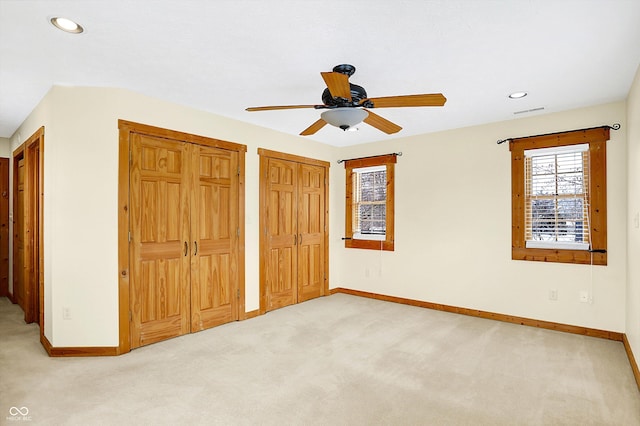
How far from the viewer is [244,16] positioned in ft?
7.03

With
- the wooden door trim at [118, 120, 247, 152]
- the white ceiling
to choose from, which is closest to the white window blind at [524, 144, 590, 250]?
the white ceiling

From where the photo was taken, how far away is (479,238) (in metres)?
4.58

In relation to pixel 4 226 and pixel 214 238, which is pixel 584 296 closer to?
pixel 214 238

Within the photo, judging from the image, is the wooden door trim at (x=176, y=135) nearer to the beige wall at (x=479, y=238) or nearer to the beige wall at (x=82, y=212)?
the beige wall at (x=82, y=212)

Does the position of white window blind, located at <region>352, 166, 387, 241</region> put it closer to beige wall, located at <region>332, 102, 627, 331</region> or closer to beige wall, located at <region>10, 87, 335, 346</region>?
beige wall, located at <region>332, 102, 627, 331</region>

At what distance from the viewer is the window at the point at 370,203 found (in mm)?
5426

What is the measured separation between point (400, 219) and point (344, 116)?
9.37ft

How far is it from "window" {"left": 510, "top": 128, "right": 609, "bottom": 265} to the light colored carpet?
96 centimetres

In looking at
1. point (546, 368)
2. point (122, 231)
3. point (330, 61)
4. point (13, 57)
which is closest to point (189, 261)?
point (122, 231)

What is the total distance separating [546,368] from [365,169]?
11.8ft

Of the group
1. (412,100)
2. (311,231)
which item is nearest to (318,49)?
(412,100)

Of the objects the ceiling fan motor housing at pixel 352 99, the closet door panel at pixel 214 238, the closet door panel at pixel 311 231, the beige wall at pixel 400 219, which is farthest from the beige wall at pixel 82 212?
the closet door panel at pixel 311 231

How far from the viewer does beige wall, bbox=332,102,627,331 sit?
3.71m

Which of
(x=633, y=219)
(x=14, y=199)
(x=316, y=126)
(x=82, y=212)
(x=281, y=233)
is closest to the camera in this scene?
(x=633, y=219)
